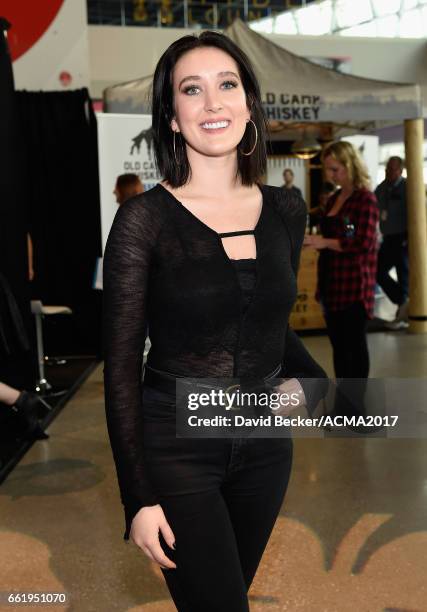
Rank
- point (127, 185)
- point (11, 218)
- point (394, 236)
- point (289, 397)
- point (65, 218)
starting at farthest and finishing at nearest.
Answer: point (394, 236)
point (65, 218)
point (127, 185)
point (11, 218)
point (289, 397)

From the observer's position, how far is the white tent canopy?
6.72 meters

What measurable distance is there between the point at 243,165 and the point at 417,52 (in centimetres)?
1273

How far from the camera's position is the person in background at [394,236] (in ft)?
28.0

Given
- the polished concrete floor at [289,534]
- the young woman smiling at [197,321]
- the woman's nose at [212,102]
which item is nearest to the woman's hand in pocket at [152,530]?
the young woman smiling at [197,321]

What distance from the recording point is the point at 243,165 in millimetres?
1574

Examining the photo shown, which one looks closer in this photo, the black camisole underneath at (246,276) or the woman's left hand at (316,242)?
the black camisole underneath at (246,276)

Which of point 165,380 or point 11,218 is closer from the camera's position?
point 165,380

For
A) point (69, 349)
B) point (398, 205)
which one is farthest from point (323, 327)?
point (69, 349)

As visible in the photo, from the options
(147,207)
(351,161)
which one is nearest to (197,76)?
(147,207)

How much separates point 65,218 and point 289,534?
5.03 metres

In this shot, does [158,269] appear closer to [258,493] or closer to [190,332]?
[190,332]

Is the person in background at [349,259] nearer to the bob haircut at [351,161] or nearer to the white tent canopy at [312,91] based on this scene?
the bob haircut at [351,161]

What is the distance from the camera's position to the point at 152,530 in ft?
4.35

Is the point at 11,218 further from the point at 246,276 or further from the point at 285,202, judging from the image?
the point at 246,276
